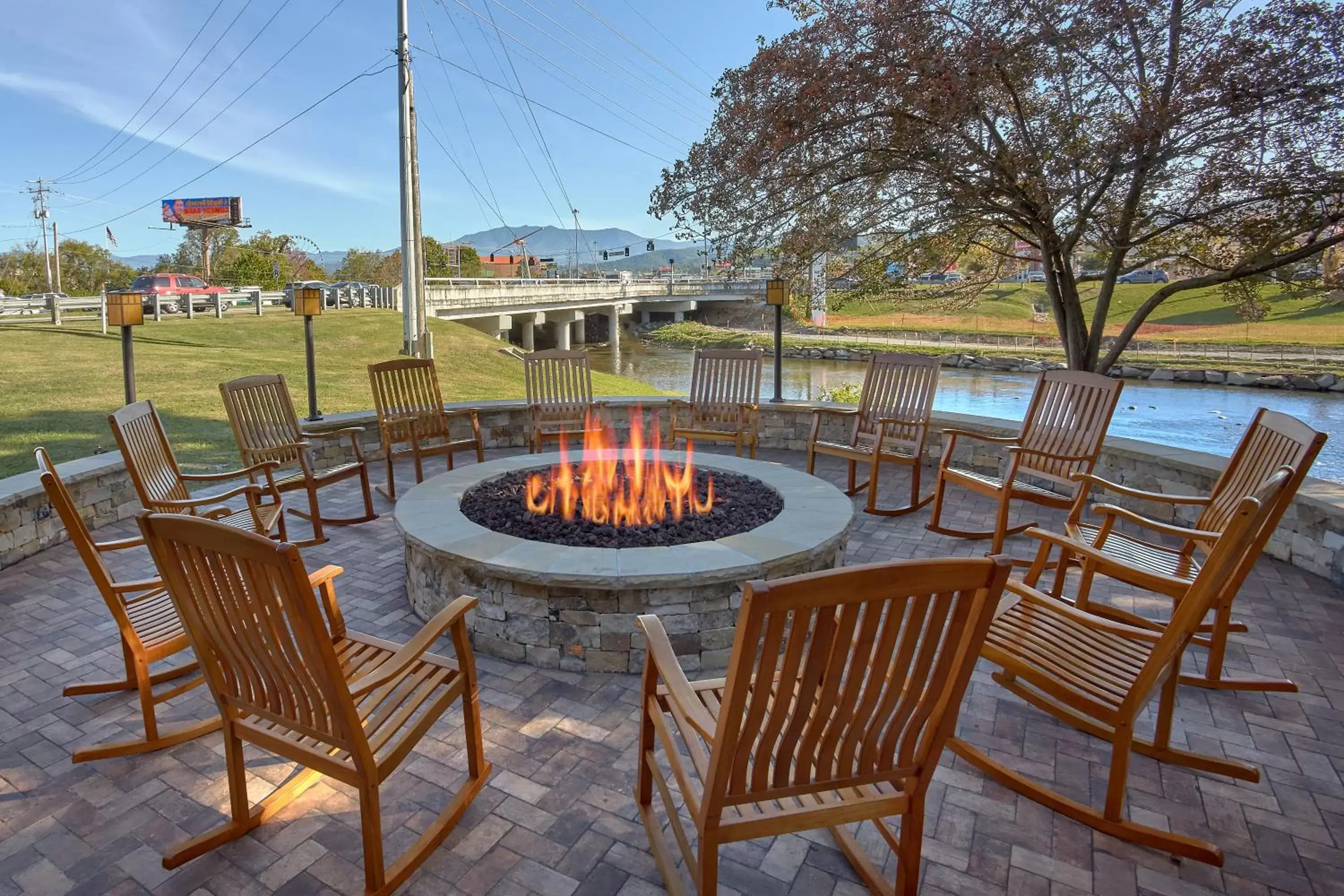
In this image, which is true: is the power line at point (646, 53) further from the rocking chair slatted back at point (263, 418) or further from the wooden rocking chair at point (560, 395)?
the rocking chair slatted back at point (263, 418)

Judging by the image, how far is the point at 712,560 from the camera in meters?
3.03

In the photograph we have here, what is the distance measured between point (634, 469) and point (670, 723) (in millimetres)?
2364

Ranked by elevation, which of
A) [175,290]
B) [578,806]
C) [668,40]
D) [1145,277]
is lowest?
[578,806]

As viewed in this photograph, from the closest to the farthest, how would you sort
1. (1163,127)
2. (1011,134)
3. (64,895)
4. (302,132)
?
(64,895) → (1163,127) → (1011,134) → (302,132)

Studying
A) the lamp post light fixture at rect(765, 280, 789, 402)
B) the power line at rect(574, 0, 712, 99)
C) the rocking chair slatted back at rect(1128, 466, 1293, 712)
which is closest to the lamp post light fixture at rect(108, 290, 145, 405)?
the power line at rect(574, 0, 712, 99)

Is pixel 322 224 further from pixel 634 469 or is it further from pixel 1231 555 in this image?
pixel 1231 555

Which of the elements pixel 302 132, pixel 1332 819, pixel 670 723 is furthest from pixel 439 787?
pixel 302 132

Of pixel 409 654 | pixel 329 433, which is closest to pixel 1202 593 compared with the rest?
pixel 409 654

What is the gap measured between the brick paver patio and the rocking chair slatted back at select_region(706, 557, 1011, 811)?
1.57ft

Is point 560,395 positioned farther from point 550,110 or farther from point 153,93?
point 153,93

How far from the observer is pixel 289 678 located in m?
1.75

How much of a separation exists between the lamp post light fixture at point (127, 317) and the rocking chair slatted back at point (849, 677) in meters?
5.22

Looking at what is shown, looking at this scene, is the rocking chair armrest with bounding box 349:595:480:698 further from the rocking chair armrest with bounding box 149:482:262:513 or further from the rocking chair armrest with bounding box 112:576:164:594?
the rocking chair armrest with bounding box 149:482:262:513

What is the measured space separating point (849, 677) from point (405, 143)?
10.7m
